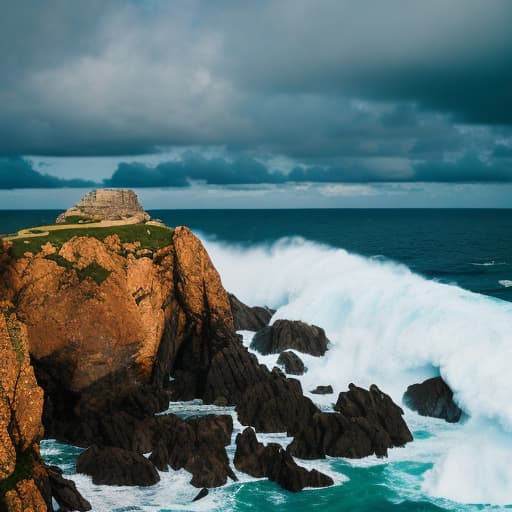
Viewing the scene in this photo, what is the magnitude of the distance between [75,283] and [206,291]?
405 inches

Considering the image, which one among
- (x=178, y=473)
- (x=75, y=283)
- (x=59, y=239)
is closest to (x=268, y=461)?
(x=178, y=473)

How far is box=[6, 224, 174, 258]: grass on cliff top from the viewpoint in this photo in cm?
3778

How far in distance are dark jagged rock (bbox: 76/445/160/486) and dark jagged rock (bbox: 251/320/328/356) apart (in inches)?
791

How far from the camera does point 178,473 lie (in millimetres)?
29094

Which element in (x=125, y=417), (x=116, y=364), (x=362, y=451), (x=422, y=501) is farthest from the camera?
(x=116, y=364)

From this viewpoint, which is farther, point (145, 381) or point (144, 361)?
point (145, 381)

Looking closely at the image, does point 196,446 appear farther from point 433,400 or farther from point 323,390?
point 433,400

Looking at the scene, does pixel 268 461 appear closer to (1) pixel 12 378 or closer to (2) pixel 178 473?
(2) pixel 178 473

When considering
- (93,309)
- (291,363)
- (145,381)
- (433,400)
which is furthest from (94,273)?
(433,400)

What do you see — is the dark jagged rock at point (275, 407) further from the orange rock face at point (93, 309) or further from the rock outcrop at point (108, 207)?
the rock outcrop at point (108, 207)

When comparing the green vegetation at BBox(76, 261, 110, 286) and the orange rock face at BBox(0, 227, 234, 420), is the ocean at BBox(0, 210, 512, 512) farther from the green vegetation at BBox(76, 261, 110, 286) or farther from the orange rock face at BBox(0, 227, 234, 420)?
the green vegetation at BBox(76, 261, 110, 286)

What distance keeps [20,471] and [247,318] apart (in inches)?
1430

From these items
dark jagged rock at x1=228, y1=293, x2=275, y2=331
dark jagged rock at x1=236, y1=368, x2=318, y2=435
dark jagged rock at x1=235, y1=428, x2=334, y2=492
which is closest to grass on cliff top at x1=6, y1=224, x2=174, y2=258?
dark jagged rock at x1=236, y1=368, x2=318, y2=435

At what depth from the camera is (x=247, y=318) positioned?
5691 cm
